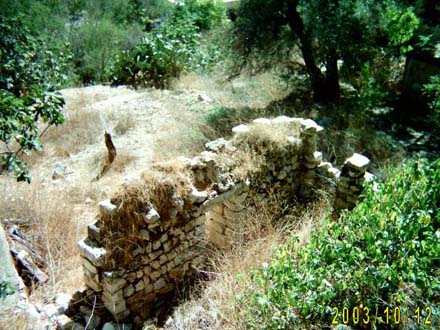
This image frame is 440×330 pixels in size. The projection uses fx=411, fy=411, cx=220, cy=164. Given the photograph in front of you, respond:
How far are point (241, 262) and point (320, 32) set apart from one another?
539cm

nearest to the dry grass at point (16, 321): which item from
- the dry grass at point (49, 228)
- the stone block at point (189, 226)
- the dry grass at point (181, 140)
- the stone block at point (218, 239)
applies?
the dry grass at point (49, 228)

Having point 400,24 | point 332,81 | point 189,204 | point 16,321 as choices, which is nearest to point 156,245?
point 189,204

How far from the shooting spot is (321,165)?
20.7ft

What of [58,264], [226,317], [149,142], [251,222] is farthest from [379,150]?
[58,264]

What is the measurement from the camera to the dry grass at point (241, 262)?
3.94 metres

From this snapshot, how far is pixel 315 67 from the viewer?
31.5 feet

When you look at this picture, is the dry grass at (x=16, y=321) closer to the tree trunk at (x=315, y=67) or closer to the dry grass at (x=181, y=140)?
the dry grass at (x=181, y=140)

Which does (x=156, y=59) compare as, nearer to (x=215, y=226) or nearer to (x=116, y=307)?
(x=215, y=226)

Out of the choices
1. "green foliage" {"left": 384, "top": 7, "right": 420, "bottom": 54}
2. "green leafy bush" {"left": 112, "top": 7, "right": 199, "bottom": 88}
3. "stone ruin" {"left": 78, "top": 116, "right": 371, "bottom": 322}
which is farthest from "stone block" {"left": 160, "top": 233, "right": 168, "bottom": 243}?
"green leafy bush" {"left": 112, "top": 7, "right": 199, "bottom": 88}

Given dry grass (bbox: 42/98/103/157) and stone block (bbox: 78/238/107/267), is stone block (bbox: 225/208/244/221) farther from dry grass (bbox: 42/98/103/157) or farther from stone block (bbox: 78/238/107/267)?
dry grass (bbox: 42/98/103/157)

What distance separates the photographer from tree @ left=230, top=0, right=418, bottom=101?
809 cm

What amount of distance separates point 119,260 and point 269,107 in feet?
20.8
